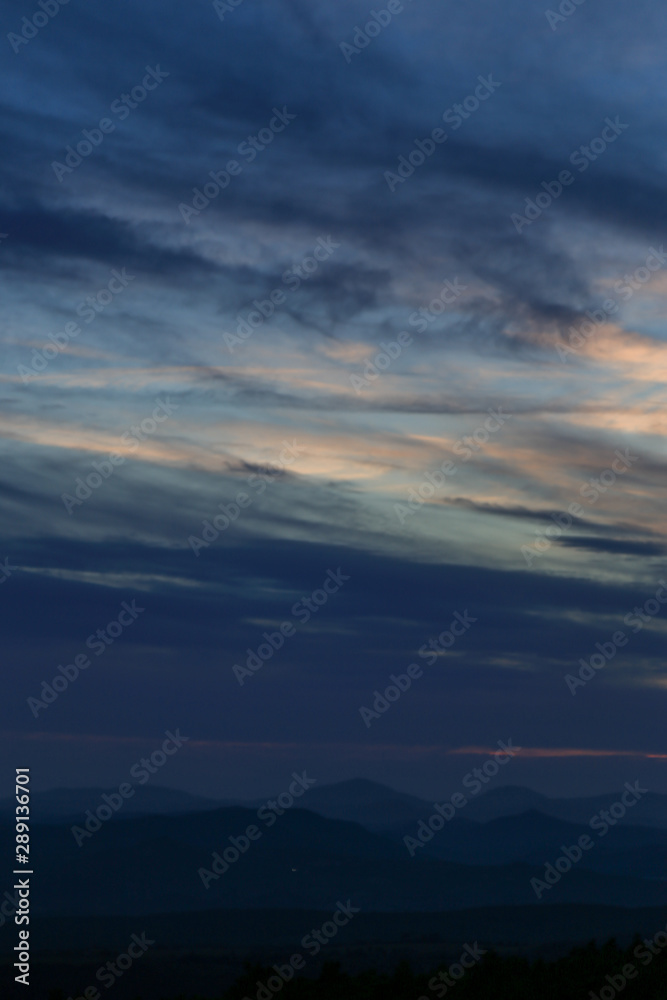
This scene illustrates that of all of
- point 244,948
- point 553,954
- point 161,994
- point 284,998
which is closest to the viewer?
point 284,998

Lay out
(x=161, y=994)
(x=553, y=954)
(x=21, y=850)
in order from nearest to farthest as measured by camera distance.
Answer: (x=21, y=850) → (x=161, y=994) → (x=553, y=954)

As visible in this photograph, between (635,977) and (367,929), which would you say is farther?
(367,929)

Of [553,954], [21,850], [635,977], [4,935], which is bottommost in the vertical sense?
[4,935]

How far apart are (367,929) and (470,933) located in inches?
726

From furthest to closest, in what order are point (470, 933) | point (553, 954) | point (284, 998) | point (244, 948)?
point (470, 933)
point (244, 948)
point (553, 954)
point (284, 998)

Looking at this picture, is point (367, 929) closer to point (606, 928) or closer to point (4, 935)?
point (606, 928)

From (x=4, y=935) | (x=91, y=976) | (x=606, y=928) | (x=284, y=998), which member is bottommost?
(x=4, y=935)

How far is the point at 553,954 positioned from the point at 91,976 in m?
59.6

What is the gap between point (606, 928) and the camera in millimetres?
196000

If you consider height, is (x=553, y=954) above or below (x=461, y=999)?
below

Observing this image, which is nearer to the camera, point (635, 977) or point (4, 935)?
point (635, 977)

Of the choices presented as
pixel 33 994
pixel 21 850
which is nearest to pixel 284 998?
pixel 21 850

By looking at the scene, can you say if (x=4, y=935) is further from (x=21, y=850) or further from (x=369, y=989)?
(x=369, y=989)

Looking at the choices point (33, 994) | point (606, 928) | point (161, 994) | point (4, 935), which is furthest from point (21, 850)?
point (606, 928)
